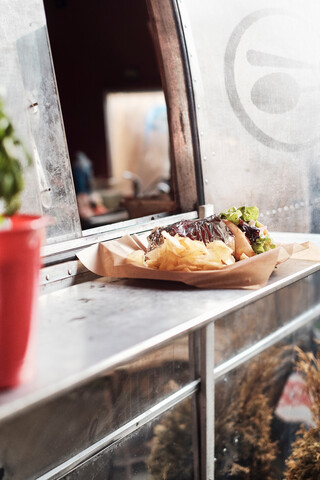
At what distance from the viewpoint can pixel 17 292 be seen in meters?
0.85

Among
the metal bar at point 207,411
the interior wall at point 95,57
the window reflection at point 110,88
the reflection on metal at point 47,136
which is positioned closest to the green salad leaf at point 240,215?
the metal bar at point 207,411

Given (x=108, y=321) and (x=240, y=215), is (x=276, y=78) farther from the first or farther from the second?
(x=108, y=321)

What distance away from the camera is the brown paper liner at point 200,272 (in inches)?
53.6

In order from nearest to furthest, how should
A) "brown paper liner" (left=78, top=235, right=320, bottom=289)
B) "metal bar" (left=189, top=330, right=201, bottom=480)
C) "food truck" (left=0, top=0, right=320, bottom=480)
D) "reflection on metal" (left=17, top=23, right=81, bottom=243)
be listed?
"food truck" (left=0, top=0, right=320, bottom=480)
"brown paper liner" (left=78, top=235, right=320, bottom=289)
"reflection on metal" (left=17, top=23, right=81, bottom=243)
"metal bar" (left=189, top=330, right=201, bottom=480)

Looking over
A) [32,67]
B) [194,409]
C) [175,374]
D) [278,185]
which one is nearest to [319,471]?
[194,409]

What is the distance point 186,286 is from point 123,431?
1.90 ft

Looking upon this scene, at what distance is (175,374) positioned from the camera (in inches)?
72.5

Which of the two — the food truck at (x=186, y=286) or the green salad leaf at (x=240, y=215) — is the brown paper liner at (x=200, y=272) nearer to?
the food truck at (x=186, y=286)

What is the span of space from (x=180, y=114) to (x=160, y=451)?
1.31 meters

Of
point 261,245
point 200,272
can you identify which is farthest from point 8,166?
point 261,245

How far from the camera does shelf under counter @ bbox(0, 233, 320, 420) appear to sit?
861mm

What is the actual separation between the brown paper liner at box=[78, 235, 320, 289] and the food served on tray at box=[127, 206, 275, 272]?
3 cm

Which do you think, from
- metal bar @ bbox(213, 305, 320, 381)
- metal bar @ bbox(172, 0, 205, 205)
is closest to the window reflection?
metal bar @ bbox(213, 305, 320, 381)

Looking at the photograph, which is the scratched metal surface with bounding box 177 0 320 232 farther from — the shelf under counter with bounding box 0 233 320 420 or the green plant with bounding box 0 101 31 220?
the green plant with bounding box 0 101 31 220
